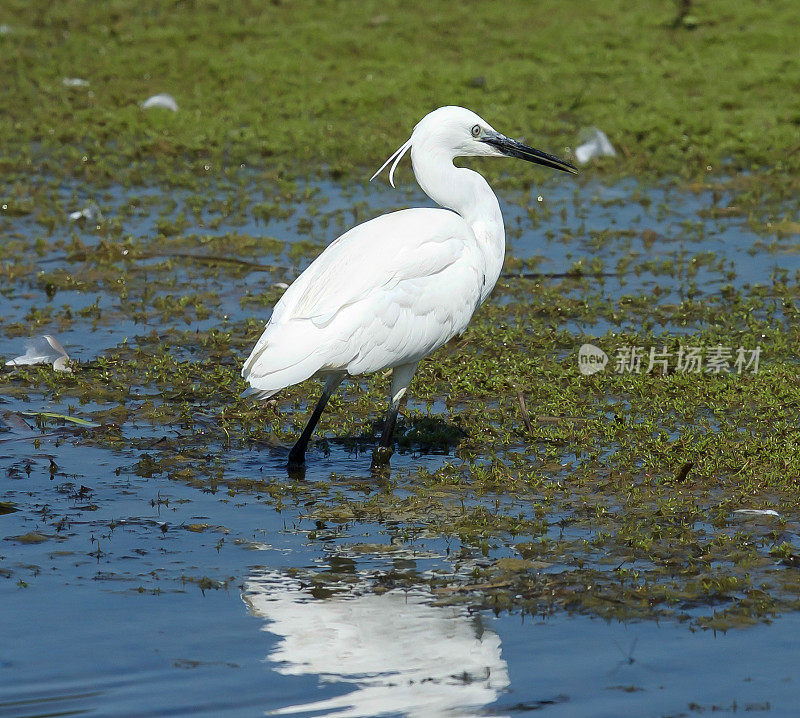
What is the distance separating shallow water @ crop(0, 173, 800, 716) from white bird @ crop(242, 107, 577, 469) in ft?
1.85

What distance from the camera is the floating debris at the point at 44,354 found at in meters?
7.44

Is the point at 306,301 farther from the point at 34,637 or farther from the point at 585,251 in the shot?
the point at 585,251

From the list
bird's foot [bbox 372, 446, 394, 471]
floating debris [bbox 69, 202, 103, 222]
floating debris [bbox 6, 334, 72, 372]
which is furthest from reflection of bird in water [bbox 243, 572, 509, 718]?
floating debris [bbox 69, 202, 103, 222]

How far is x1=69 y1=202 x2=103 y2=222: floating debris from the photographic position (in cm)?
1034

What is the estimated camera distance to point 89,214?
10383 millimetres

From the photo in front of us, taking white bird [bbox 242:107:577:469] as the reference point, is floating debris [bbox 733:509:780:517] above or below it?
below

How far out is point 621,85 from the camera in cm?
1325

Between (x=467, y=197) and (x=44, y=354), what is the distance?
8.77 ft

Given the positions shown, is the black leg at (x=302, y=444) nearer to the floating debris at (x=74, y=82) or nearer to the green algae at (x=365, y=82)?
the green algae at (x=365, y=82)

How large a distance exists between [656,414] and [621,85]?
724cm

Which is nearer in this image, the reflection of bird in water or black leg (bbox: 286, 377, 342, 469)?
the reflection of bird in water

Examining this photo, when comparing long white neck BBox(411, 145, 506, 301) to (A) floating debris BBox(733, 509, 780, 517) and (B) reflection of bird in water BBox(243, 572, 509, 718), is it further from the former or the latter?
(B) reflection of bird in water BBox(243, 572, 509, 718)

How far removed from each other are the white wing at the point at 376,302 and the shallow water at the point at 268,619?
23.5 inches

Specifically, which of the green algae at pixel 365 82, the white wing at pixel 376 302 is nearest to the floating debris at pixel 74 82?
the green algae at pixel 365 82
